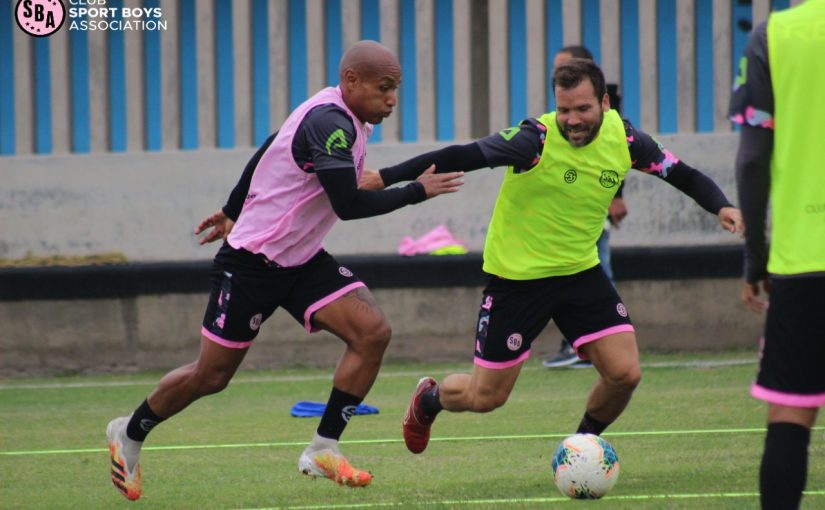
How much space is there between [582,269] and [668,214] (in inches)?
294

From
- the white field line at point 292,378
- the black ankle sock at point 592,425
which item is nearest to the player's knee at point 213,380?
the black ankle sock at point 592,425

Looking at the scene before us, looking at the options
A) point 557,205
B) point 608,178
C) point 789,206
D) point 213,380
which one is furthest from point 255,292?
point 789,206

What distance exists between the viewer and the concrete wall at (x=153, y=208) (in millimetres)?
14766

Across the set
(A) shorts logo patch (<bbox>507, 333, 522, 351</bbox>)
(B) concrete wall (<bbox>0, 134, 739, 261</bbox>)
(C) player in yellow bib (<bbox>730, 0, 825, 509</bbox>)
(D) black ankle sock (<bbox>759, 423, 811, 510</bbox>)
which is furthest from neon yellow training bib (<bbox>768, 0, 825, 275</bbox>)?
(B) concrete wall (<bbox>0, 134, 739, 261</bbox>)

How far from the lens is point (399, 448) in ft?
28.3

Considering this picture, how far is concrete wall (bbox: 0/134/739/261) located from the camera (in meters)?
14.8

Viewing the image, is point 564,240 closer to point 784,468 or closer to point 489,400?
point 489,400

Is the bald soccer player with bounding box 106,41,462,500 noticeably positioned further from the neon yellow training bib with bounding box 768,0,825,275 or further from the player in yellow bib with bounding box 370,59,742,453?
the neon yellow training bib with bounding box 768,0,825,275

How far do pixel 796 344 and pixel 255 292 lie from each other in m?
3.23

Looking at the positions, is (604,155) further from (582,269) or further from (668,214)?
(668,214)

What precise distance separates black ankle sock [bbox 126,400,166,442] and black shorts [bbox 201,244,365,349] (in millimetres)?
490

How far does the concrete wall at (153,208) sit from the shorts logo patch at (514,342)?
292 inches

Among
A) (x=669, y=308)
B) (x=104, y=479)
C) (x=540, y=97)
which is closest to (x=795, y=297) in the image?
(x=104, y=479)

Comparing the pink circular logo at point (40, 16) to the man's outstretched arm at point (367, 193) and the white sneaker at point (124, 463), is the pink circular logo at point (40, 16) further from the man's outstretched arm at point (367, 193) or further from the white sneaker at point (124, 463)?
the man's outstretched arm at point (367, 193)
